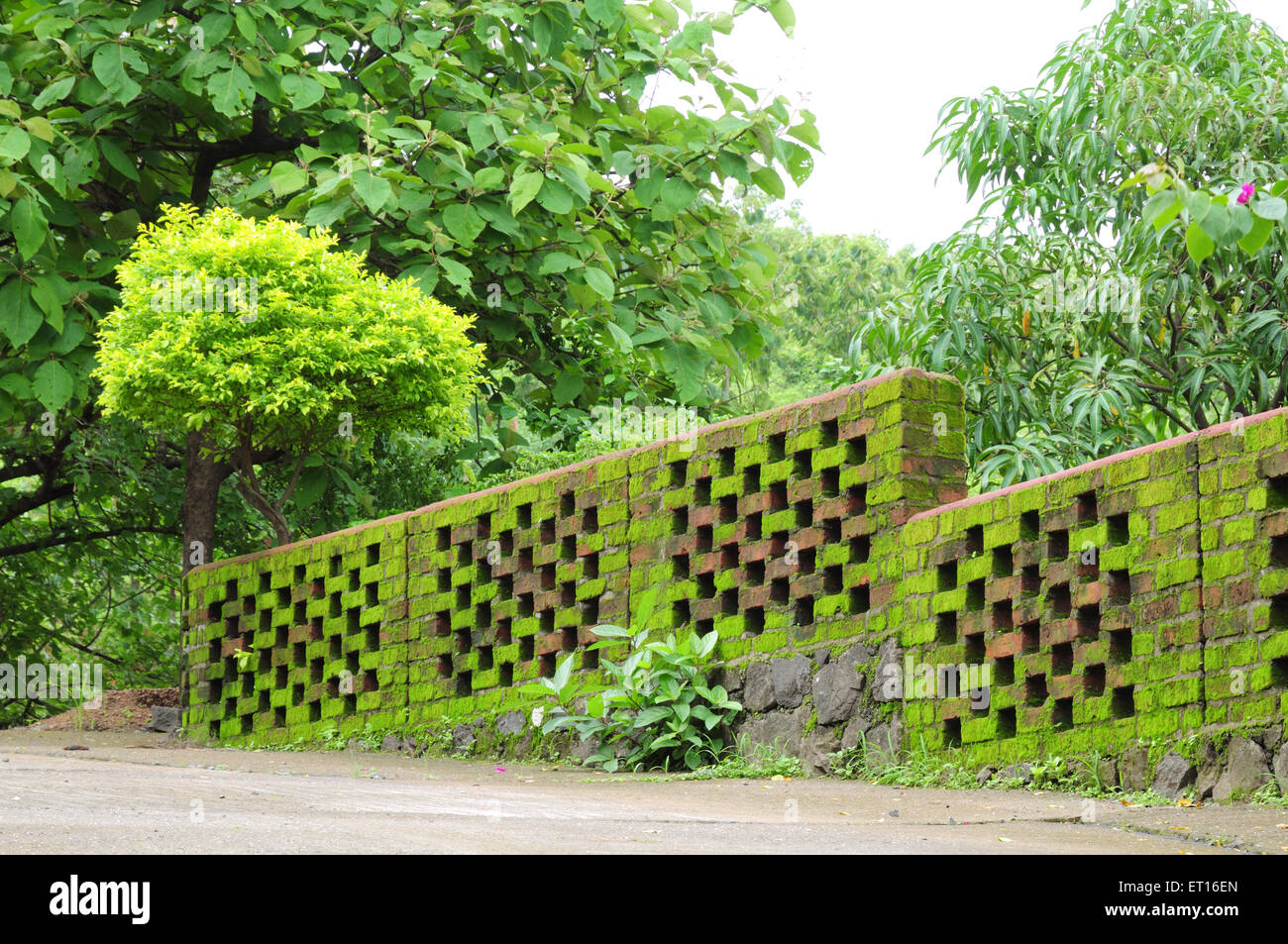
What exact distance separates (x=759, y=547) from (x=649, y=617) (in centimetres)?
87

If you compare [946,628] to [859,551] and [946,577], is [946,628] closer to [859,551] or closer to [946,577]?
[946,577]

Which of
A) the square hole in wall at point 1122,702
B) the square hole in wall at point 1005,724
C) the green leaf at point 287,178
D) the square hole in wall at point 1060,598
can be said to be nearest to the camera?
the square hole in wall at point 1122,702

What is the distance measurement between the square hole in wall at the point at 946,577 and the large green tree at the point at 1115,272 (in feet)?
5.88

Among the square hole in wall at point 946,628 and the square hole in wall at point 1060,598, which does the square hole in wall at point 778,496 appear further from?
the square hole in wall at point 1060,598

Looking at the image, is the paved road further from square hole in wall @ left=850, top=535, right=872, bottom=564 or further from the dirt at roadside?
the dirt at roadside

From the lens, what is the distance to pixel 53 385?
10.9 metres

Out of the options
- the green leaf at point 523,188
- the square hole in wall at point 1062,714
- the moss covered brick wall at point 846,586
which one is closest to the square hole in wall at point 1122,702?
the moss covered brick wall at point 846,586

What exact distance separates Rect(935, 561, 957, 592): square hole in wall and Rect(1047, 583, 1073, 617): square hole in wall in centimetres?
60

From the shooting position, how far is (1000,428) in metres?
10.1

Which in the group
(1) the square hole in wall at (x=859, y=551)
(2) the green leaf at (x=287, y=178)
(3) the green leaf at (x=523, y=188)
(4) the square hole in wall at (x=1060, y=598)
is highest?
(2) the green leaf at (x=287, y=178)

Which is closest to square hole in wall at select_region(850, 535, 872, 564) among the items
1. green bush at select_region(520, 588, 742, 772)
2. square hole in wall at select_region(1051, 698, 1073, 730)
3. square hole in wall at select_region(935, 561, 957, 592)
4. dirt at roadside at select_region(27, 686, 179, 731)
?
square hole in wall at select_region(935, 561, 957, 592)

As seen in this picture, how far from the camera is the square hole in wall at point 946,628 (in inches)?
290

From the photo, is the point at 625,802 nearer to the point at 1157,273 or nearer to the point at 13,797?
the point at 13,797

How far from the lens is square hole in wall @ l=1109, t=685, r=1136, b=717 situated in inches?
257
